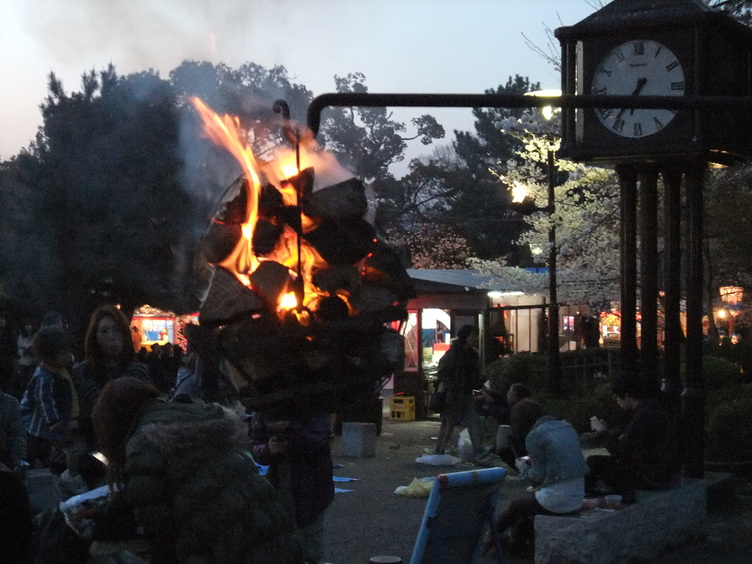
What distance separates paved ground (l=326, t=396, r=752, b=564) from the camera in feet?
30.3

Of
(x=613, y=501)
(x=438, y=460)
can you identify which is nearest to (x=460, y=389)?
(x=438, y=460)

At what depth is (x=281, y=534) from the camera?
3.80m

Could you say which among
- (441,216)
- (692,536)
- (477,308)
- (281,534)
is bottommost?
(692,536)

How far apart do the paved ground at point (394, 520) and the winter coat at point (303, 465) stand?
9.75ft

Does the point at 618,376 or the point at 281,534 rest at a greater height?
the point at 618,376

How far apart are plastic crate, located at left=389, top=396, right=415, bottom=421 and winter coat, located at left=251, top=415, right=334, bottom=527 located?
1628cm

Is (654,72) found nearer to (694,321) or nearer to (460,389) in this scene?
(694,321)

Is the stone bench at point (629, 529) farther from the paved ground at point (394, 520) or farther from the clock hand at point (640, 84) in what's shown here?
the clock hand at point (640, 84)

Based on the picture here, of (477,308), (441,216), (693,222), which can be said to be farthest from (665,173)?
(441,216)

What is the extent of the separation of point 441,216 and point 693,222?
39689 millimetres

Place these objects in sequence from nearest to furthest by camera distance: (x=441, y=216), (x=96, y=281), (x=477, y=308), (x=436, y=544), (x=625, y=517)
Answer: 1. (x=436, y=544)
2. (x=625, y=517)
3. (x=477, y=308)
4. (x=96, y=281)
5. (x=441, y=216)

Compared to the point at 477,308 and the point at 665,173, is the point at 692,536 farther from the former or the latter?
the point at 477,308

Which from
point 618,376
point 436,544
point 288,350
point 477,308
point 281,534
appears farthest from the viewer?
point 477,308

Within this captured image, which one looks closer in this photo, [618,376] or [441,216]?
[618,376]
